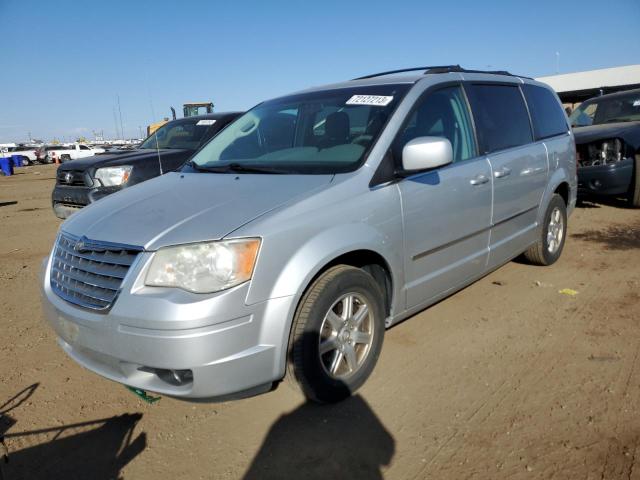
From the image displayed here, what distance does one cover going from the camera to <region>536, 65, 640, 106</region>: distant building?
3234 cm

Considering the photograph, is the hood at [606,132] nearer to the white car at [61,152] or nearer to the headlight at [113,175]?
the headlight at [113,175]

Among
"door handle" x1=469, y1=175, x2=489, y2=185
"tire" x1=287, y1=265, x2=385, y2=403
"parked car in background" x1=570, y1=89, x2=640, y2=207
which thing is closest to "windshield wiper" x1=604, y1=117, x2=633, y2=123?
"parked car in background" x1=570, y1=89, x2=640, y2=207

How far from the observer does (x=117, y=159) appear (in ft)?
22.0

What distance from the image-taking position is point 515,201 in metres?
3.99

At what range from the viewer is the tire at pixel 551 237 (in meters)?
4.71

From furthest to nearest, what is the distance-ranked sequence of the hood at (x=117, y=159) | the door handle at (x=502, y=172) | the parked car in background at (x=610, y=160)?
the parked car in background at (x=610, y=160), the hood at (x=117, y=159), the door handle at (x=502, y=172)

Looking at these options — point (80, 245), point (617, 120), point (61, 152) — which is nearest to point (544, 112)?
point (80, 245)

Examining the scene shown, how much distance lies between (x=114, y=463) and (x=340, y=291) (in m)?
1.39

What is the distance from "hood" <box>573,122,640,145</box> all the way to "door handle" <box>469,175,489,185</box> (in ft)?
16.0

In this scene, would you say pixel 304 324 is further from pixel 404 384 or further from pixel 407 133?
pixel 407 133

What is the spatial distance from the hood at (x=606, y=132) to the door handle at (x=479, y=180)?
4.86 metres

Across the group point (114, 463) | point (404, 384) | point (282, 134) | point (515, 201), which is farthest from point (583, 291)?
point (114, 463)

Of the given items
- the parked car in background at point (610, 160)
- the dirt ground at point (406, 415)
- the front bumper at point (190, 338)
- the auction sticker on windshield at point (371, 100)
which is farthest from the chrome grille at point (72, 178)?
the parked car in background at point (610, 160)

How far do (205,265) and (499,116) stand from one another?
116 inches
